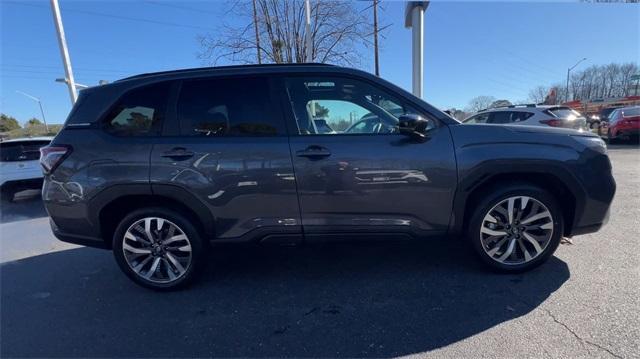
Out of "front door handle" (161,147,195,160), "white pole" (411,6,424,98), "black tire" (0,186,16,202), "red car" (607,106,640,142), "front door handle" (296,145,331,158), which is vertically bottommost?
"black tire" (0,186,16,202)

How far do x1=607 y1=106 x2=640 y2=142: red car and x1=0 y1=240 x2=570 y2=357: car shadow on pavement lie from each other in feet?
49.7

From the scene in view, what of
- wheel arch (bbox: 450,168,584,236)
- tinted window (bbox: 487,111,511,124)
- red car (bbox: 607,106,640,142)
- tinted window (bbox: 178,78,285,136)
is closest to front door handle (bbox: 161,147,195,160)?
tinted window (bbox: 178,78,285,136)

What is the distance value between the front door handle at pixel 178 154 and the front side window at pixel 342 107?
99 cm

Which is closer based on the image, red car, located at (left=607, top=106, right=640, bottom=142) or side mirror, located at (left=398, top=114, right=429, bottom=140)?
side mirror, located at (left=398, top=114, right=429, bottom=140)

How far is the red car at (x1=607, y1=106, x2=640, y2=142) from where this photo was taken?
14237 millimetres

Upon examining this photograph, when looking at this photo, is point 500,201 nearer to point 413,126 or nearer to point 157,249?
point 413,126

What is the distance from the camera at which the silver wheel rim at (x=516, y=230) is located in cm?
317

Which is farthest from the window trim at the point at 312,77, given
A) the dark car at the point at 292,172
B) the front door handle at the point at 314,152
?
the front door handle at the point at 314,152

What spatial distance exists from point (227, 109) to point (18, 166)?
7.70 m

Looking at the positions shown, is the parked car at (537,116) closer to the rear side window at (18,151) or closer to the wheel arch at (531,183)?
the wheel arch at (531,183)

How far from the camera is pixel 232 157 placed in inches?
120

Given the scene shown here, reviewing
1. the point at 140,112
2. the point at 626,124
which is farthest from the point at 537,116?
the point at 140,112

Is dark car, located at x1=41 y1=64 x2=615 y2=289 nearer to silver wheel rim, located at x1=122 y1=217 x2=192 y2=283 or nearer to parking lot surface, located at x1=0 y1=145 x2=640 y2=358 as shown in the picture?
silver wheel rim, located at x1=122 y1=217 x2=192 y2=283

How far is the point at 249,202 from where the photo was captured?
3.12 meters
